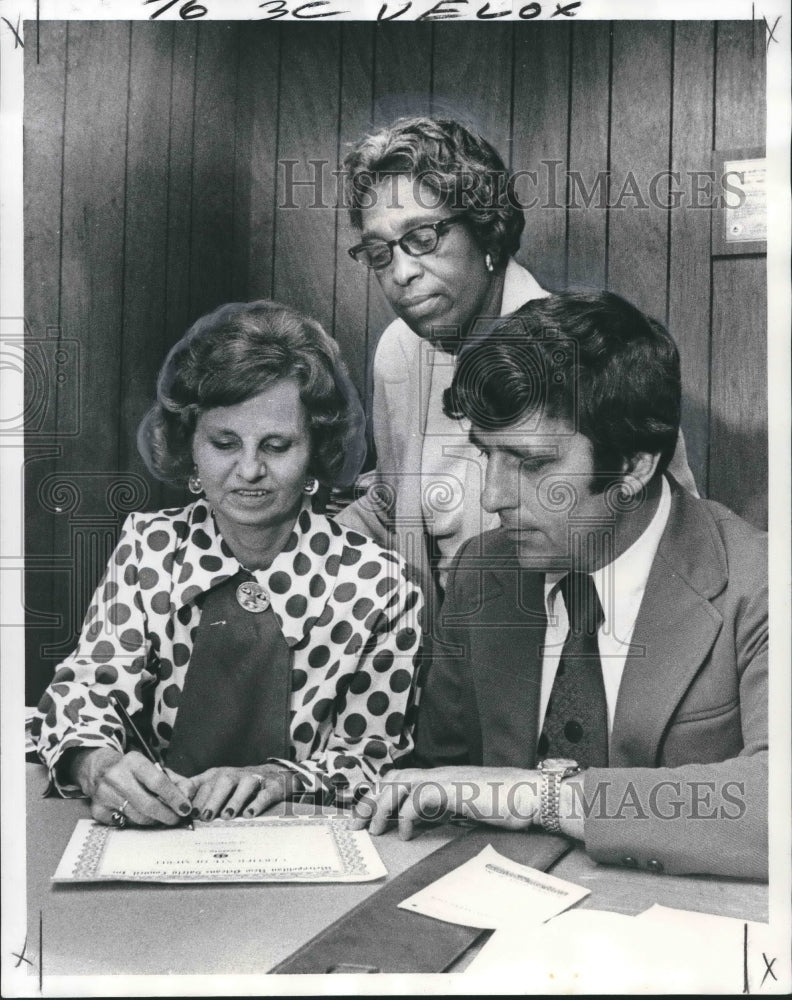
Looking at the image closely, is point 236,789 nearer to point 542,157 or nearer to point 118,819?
point 118,819

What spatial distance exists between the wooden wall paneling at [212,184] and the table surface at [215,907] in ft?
3.81

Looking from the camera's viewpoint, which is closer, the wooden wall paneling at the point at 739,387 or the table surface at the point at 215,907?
the table surface at the point at 215,907

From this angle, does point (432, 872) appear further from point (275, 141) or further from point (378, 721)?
point (275, 141)

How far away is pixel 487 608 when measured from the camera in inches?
91.2

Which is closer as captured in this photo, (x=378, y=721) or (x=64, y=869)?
(x=64, y=869)

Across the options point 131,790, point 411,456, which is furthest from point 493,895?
point 411,456

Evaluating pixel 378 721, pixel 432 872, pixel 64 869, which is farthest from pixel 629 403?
pixel 64 869

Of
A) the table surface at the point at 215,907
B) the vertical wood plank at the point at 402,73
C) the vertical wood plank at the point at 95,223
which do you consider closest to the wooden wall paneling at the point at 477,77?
the vertical wood plank at the point at 402,73

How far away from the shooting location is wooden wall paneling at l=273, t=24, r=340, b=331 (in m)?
2.31

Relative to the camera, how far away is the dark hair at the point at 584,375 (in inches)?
90.2

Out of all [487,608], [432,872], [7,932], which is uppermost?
[487,608]

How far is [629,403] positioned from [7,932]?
176 cm

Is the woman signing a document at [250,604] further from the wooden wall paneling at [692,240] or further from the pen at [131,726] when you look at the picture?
the wooden wall paneling at [692,240]

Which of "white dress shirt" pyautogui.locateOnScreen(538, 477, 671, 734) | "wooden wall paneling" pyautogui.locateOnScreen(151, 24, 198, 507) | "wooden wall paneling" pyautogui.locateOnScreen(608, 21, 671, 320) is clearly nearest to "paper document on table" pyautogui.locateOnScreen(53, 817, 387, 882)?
"white dress shirt" pyautogui.locateOnScreen(538, 477, 671, 734)
